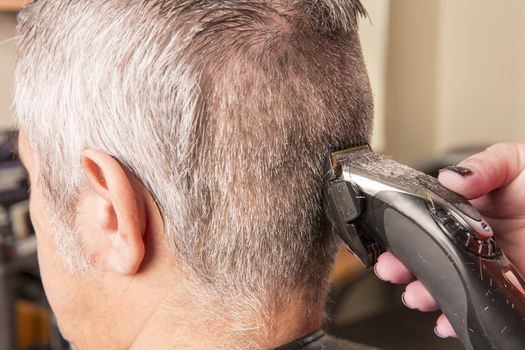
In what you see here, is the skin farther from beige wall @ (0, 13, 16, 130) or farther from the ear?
beige wall @ (0, 13, 16, 130)

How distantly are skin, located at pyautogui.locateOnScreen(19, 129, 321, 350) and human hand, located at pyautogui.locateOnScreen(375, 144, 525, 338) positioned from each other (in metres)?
0.14

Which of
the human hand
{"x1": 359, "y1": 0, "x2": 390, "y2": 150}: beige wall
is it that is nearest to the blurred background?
{"x1": 359, "y1": 0, "x2": 390, "y2": 150}: beige wall

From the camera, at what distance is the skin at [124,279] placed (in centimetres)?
89

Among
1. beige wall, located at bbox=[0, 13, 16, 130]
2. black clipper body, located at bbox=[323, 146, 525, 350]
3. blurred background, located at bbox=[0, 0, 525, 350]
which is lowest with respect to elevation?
blurred background, located at bbox=[0, 0, 525, 350]

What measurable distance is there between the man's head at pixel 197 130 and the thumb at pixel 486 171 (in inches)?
5.5

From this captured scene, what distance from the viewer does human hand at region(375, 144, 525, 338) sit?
36.8 inches

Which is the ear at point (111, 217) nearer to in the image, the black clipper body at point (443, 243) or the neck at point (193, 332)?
the neck at point (193, 332)

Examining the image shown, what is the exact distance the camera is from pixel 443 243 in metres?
0.80

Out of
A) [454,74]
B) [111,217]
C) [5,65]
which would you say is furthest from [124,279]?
[454,74]

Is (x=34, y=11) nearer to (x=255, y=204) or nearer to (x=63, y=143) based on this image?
(x=63, y=143)

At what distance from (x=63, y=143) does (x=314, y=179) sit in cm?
32

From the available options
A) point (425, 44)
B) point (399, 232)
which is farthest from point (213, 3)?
point (425, 44)

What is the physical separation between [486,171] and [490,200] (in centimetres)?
10

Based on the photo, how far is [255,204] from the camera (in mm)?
902
